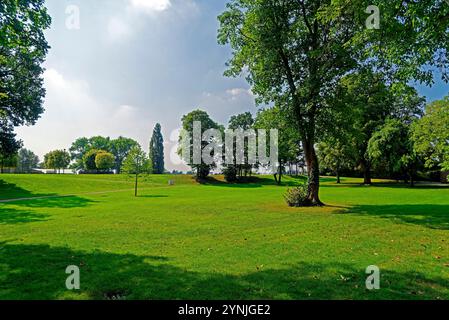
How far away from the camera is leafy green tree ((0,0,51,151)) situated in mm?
8898

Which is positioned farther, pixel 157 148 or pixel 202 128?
pixel 157 148

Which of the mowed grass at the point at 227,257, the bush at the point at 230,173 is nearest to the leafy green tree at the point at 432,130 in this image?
the mowed grass at the point at 227,257

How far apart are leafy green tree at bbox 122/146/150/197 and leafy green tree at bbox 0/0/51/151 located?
13864 mm

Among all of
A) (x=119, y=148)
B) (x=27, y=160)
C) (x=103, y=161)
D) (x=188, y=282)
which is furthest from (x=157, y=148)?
(x=188, y=282)

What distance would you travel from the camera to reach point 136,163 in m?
36.3

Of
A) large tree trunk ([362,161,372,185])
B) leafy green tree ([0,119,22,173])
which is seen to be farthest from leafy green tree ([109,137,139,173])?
large tree trunk ([362,161,372,185])

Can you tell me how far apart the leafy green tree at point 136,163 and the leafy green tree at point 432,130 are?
3675cm

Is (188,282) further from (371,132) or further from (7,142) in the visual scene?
(371,132)

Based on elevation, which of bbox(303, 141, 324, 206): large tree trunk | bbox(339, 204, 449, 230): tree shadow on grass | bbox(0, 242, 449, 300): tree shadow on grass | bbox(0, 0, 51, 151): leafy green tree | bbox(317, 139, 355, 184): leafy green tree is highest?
bbox(0, 0, 51, 151): leafy green tree

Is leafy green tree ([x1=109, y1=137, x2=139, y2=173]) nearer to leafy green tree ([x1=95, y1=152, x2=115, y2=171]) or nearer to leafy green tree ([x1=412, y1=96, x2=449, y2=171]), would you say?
leafy green tree ([x1=95, y1=152, x2=115, y2=171])

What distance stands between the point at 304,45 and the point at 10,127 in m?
40.2

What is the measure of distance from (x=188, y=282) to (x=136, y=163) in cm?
3227

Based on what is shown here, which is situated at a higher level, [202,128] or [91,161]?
[202,128]
